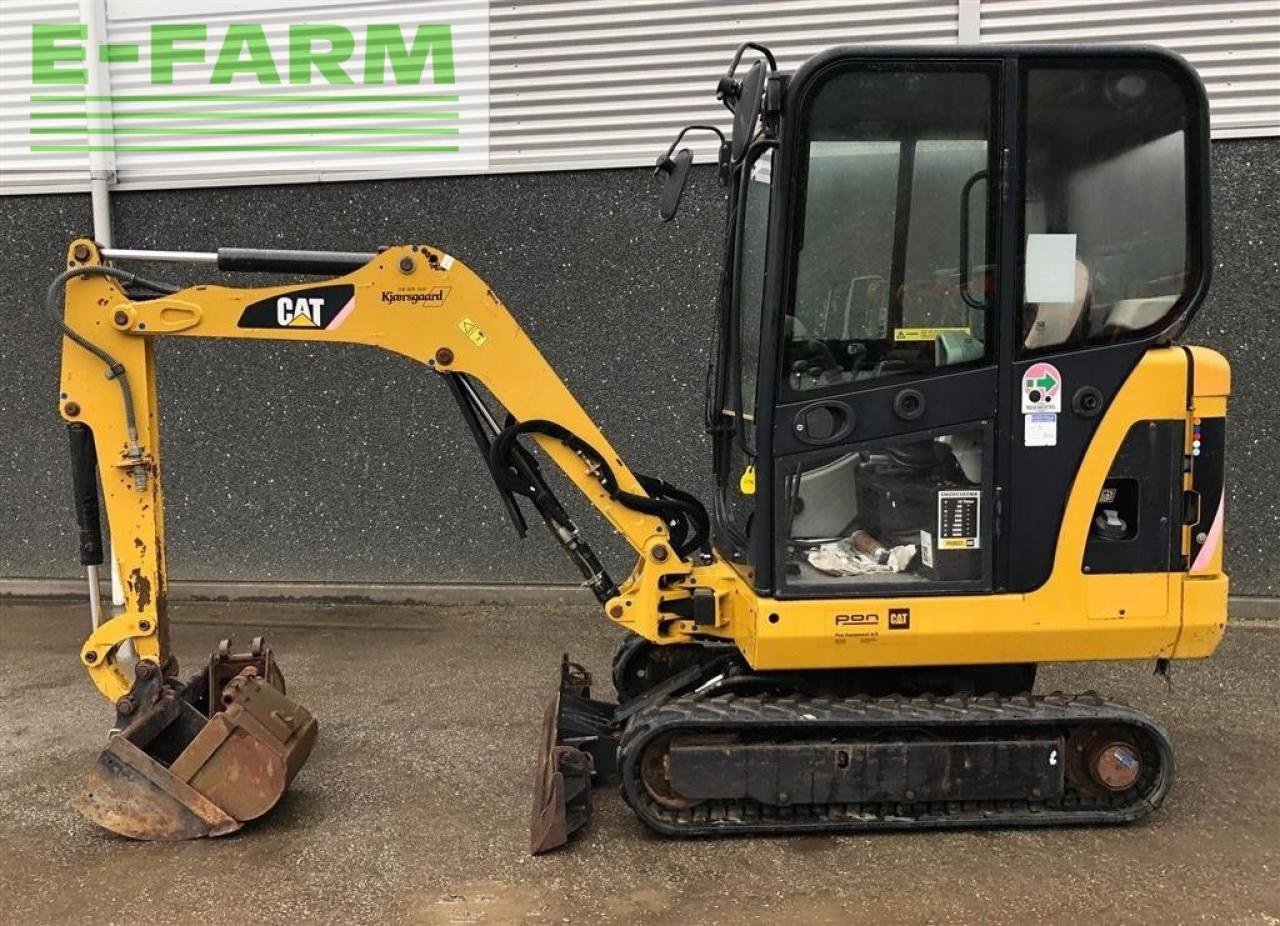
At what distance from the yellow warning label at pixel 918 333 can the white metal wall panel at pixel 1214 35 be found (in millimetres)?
3945

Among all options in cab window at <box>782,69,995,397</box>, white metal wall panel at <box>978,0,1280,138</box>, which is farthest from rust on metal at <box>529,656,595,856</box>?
white metal wall panel at <box>978,0,1280,138</box>

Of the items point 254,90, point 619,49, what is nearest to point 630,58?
point 619,49

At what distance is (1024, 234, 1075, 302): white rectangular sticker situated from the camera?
3168 mm

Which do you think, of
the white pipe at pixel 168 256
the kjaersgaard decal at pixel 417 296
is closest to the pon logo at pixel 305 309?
the kjaersgaard decal at pixel 417 296

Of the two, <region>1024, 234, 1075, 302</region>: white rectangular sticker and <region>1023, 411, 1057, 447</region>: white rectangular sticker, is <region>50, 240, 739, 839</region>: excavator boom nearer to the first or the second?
<region>1023, 411, 1057, 447</region>: white rectangular sticker

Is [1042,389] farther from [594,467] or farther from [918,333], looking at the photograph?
[594,467]

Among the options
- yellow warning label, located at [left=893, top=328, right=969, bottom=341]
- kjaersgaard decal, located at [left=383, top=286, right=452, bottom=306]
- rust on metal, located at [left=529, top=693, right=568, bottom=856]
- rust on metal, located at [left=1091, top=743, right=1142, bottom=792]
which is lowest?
rust on metal, located at [left=529, top=693, right=568, bottom=856]

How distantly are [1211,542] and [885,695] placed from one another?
48.7 inches

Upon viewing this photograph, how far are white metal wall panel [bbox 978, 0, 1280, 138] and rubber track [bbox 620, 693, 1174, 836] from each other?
4553mm

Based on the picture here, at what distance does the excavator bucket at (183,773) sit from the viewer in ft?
10.7

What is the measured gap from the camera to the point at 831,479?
3.33 m

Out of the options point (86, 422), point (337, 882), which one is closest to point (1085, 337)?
point (337, 882)

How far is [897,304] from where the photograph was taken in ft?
10.5

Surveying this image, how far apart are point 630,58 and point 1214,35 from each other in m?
3.67
